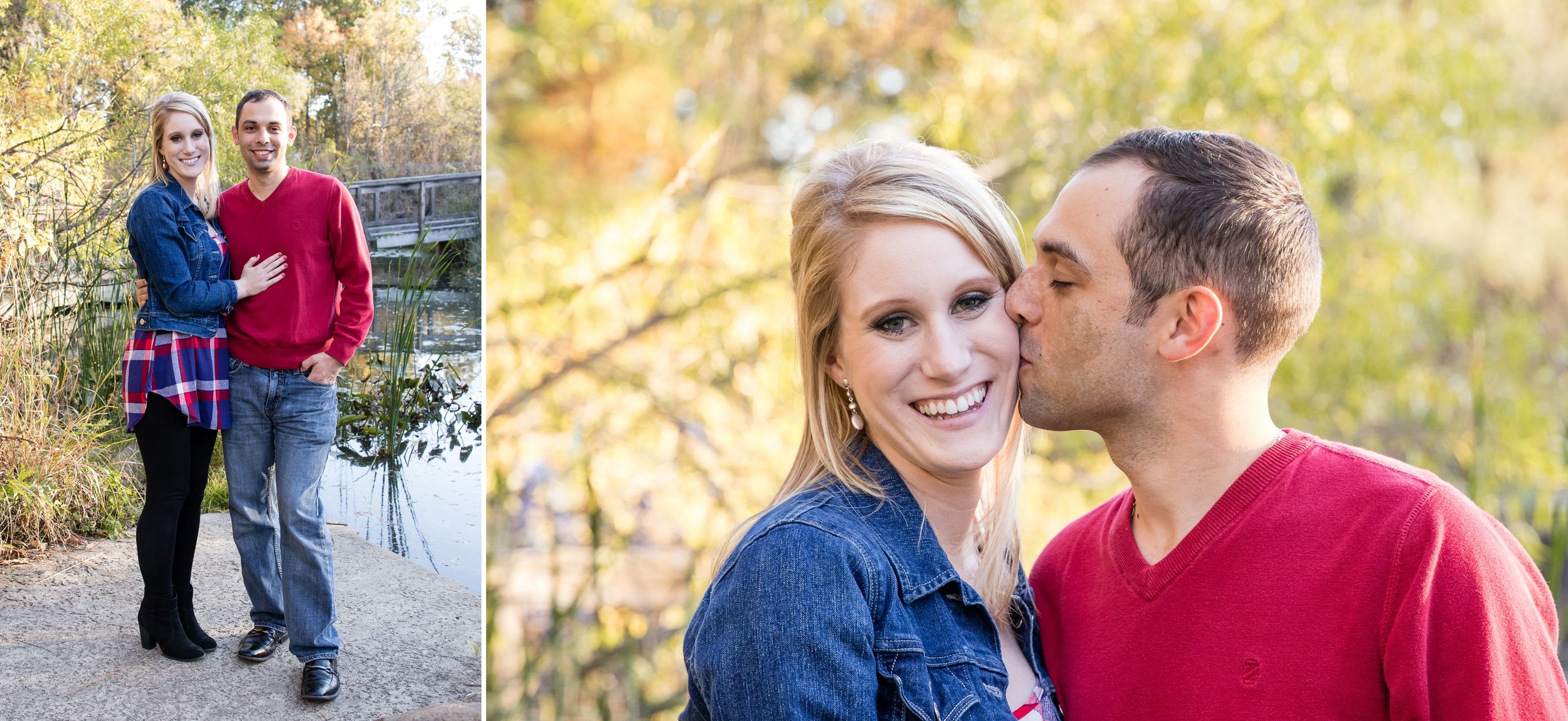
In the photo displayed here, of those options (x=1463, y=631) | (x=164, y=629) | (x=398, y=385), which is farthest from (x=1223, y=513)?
(x=164, y=629)

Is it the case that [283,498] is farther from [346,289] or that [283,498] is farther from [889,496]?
[889,496]

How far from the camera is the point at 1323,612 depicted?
51.0 inches

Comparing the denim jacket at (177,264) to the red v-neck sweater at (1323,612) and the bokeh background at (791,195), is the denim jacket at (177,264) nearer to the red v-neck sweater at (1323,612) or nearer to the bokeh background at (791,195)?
the bokeh background at (791,195)

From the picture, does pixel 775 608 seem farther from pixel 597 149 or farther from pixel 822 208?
pixel 597 149

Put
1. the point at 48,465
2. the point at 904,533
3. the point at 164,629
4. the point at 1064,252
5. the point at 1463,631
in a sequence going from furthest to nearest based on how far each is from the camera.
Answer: the point at 164,629
the point at 48,465
the point at 1064,252
the point at 904,533
the point at 1463,631

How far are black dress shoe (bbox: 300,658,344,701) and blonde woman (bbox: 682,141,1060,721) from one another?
164cm

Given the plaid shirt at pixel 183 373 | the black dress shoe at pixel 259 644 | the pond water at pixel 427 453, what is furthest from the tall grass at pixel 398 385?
the black dress shoe at pixel 259 644

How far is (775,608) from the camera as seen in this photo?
3.89ft

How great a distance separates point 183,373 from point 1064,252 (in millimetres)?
1967

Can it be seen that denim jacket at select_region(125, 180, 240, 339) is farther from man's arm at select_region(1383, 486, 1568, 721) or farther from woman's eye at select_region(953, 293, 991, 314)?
man's arm at select_region(1383, 486, 1568, 721)

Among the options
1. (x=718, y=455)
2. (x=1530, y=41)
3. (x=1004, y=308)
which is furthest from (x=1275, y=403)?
(x=1004, y=308)

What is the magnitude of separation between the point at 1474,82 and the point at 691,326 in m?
3.10

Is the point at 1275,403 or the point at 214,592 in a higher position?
the point at 1275,403

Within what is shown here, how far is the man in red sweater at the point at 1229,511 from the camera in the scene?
119cm
